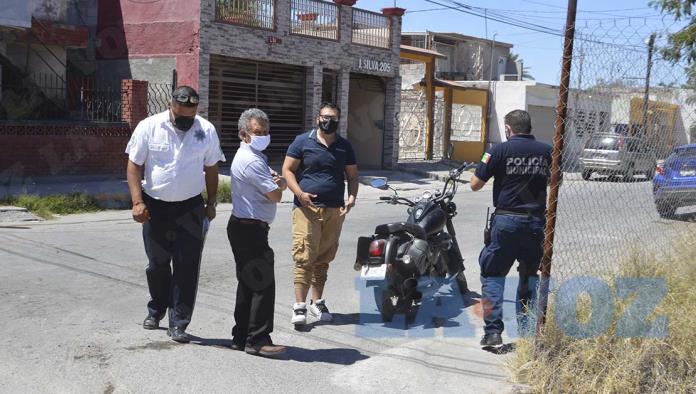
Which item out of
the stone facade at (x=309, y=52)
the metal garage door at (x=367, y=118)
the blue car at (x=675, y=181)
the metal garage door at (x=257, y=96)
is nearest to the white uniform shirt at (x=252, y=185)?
the blue car at (x=675, y=181)

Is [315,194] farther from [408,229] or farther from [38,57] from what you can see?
[38,57]

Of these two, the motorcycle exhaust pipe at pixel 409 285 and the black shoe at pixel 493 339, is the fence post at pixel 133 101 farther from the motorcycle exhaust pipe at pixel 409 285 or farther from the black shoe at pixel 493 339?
the black shoe at pixel 493 339

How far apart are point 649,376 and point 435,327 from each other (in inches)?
85.5

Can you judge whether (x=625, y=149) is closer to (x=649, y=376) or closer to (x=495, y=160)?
(x=495, y=160)

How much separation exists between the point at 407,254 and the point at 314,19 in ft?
53.9

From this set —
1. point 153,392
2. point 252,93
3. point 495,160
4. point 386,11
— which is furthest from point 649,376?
point 386,11

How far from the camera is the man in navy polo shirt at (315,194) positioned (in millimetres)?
6301

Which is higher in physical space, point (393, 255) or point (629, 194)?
point (629, 194)

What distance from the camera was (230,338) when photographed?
19.8 ft

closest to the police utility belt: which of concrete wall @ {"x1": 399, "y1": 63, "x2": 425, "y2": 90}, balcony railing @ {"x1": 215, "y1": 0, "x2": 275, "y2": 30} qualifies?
balcony railing @ {"x1": 215, "y1": 0, "x2": 275, "y2": 30}

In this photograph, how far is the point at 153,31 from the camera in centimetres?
1995

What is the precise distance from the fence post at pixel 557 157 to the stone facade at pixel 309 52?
14.7 m

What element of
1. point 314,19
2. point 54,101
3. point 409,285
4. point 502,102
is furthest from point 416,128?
point 409,285

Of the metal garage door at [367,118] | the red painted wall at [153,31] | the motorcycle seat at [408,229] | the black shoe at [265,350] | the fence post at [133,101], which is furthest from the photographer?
the metal garage door at [367,118]
